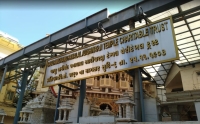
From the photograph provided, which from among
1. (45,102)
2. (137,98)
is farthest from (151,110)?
(45,102)

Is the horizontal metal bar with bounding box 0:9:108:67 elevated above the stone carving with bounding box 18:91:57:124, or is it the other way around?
the horizontal metal bar with bounding box 0:9:108:67

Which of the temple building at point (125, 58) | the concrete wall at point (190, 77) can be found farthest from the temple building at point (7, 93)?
the concrete wall at point (190, 77)

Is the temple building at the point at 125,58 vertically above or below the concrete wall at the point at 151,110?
above

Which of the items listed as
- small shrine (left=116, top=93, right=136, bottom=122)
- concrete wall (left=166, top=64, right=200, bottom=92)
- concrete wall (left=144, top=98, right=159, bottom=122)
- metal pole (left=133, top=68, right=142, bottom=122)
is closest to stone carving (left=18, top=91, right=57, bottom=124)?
concrete wall (left=144, top=98, right=159, bottom=122)

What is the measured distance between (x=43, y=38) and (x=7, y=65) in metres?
6.56

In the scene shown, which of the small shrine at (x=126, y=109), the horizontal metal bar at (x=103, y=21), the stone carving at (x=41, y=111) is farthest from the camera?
the stone carving at (x=41, y=111)

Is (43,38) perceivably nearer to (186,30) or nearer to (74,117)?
(74,117)

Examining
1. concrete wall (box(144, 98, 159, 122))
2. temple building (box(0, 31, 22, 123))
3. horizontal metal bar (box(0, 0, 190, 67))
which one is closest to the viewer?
horizontal metal bar (box(0, 0, 190, 67))

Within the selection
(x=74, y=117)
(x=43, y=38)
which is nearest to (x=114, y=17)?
(x=43, y=38)

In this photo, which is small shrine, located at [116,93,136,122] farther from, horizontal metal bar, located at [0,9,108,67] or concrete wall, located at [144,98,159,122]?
horizontal metal bar, located at [0,9,108,67]

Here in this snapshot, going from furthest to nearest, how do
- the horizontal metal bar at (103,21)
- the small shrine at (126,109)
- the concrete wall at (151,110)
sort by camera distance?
the concrete wall at (151,110), the horizontal metal bar at (103,21), the small shrine at (126,109)

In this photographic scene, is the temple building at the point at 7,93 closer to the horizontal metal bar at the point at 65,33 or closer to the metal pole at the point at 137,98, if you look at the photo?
the horizontal metal bar at the point at 65,33

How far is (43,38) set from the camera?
14.2 meters

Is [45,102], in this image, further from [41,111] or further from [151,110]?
[151,110]
